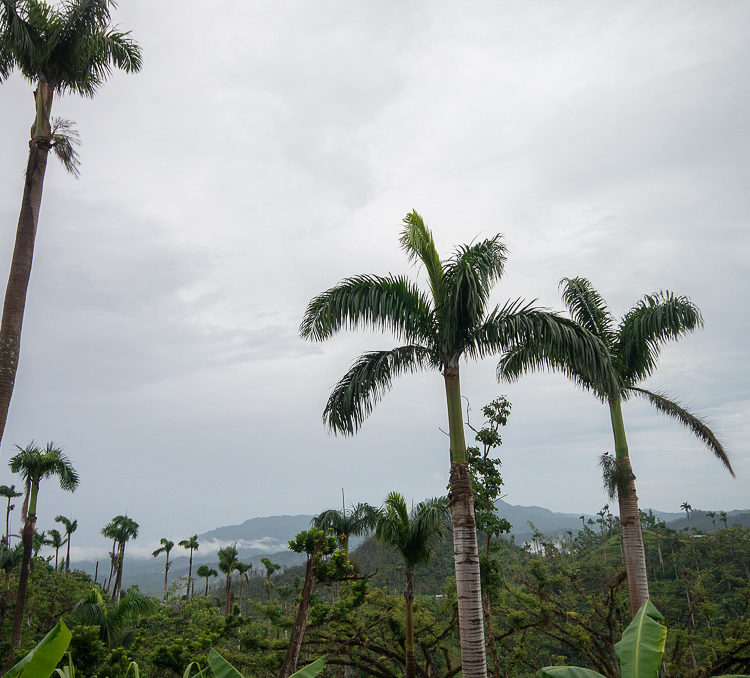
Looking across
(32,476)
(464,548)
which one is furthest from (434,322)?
(32,476)

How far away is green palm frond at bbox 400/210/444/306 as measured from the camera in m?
9.05

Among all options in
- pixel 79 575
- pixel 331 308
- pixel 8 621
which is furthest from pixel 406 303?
pixel 79 575

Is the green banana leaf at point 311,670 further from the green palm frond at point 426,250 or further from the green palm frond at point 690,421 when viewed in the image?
the green palm frond at point 690,421

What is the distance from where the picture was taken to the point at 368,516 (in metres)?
16.3

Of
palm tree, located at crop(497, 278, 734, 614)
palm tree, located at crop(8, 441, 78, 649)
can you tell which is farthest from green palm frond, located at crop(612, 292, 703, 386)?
palm tree, located at crop(8, 441, 78, 649)

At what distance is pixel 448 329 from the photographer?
8844 millimetres

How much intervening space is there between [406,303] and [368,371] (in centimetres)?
136

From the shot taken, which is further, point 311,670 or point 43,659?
point 311,670

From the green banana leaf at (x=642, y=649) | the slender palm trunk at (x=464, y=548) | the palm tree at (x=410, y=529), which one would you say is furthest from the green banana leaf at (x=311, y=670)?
the palm tree at (x=410, y=529)

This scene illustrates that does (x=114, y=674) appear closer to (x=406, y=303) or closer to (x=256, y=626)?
(x=406, y=303)

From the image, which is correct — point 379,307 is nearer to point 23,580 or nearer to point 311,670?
point 311,670

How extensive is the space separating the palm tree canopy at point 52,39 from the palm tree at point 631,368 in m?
8.98

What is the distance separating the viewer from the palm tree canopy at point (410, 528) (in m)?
12.2

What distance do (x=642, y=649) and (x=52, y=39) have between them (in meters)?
10.5
